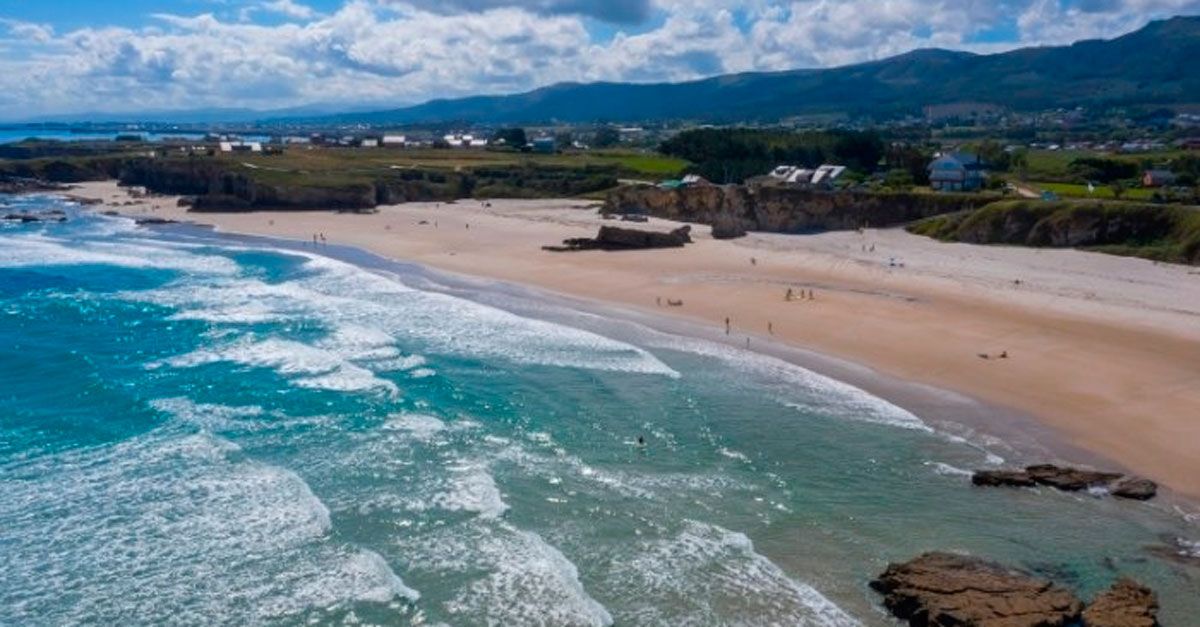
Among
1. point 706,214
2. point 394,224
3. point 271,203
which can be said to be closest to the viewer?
point 706,214

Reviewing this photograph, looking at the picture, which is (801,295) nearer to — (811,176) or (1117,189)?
(1117,189)

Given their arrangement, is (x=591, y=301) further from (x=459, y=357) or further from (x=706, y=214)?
(x=706, y=214)

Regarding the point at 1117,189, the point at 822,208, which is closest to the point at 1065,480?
the point at 822,208

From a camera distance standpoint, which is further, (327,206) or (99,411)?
(327,206)

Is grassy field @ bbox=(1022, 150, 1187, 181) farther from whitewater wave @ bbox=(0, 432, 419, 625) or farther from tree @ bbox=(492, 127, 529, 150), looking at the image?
tree @ bbox=(492, 127, 529, 150)

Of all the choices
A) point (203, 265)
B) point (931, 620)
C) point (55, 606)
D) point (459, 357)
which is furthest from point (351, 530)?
point (203, 265)

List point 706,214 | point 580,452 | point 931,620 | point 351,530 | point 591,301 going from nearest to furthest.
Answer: point 931,620, point 351,530, point 580,452, point 591,301, point 706,214

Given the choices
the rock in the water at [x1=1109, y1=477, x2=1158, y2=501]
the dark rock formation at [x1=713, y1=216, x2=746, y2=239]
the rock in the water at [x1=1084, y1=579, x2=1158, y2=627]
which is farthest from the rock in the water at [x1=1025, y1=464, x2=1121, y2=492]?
the dark rock formation at [x1=713, y1=216, x2=746, y2=239]

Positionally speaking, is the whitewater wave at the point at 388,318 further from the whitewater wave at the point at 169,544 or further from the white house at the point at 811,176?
the white house at the point at 811,176
